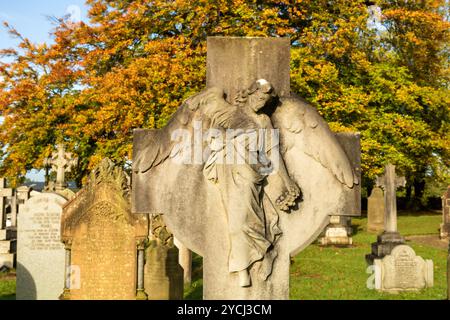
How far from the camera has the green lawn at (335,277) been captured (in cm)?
1173

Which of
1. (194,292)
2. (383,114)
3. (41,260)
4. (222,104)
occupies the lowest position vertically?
(194,292)

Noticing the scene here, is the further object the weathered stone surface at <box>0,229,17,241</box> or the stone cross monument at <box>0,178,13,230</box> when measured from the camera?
the stone cross monument at <box>0,178,13,230</box>

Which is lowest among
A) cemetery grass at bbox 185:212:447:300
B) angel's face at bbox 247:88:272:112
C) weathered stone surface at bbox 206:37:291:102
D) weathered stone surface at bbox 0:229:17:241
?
cemetery grass at bbox 185:212:447:300

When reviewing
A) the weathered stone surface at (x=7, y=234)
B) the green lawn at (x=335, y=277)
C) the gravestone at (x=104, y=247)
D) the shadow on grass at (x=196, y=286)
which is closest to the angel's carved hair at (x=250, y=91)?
the gravestone at (x=104, y=247)

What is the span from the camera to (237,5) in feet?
61.9

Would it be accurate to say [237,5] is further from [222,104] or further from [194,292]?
[222,104]

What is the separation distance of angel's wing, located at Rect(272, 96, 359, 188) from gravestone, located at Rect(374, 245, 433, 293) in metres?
8.66

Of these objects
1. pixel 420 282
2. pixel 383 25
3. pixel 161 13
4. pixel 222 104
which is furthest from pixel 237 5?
pixel 222 104

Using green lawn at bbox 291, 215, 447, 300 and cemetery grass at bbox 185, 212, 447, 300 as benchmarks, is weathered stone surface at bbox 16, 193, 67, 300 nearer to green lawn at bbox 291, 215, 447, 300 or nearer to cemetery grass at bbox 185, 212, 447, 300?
cemetery grass at bbox 185, 212, 447, 300

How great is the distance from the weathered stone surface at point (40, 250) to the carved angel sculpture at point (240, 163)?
738cm

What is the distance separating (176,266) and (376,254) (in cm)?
754

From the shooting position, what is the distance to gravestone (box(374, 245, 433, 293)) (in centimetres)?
1230

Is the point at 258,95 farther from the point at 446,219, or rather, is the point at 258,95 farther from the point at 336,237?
the point at 446,219

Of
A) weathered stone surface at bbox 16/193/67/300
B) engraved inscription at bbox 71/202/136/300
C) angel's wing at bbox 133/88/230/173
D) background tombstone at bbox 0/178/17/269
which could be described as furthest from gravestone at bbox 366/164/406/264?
angel's wing at bbox 133/88/230/173
